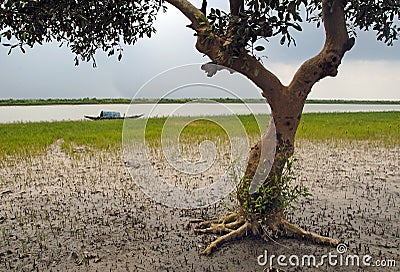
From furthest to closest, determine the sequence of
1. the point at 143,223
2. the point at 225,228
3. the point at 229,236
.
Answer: the point at 143,223 < the point at 225,228 < the point at 229,236

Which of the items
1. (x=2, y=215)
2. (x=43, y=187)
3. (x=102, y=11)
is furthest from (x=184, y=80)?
(x=43, y=187)

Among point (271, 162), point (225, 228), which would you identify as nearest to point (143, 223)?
point (225, 228)

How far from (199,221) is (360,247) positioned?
1.50 m

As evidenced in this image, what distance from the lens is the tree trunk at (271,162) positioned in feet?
11.0

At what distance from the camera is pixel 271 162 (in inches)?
135

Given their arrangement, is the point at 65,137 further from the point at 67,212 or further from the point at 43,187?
the point at 67,212

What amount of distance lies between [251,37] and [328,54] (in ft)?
2.95

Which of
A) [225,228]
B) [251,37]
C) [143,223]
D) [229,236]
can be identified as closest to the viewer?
[251,37]

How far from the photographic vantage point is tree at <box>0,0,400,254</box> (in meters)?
2.66

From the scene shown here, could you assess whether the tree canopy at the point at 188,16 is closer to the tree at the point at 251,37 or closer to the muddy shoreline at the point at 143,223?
the tree at the point at 251,37

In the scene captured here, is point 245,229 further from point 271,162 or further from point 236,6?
point 236,6

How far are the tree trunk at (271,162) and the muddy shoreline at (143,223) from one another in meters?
0.33

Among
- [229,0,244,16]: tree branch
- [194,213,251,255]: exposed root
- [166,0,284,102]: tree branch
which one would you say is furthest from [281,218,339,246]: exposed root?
[229,0,244,16]: tree branch

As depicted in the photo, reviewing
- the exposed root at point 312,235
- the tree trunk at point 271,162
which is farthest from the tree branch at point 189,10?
the exposed root at point 312,235
